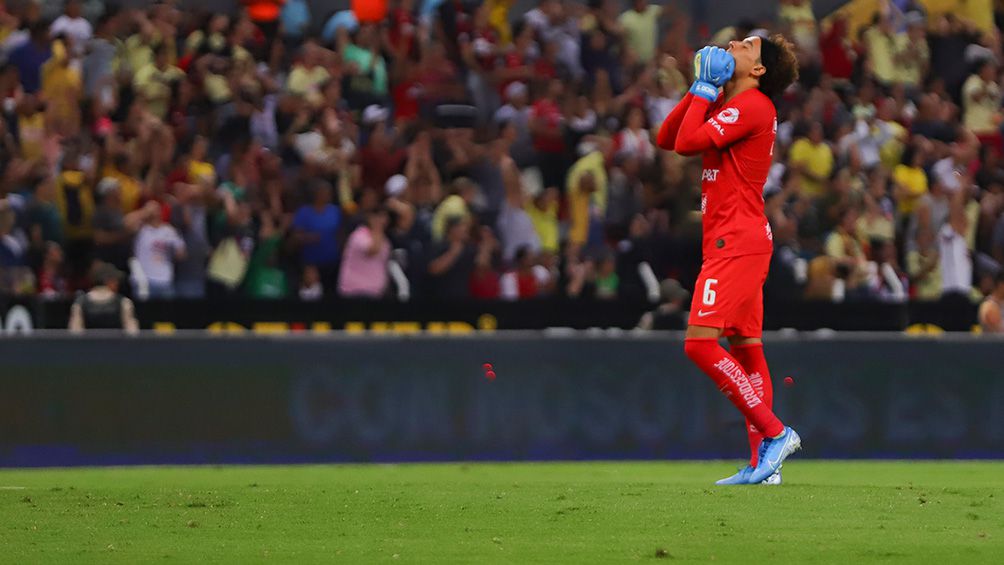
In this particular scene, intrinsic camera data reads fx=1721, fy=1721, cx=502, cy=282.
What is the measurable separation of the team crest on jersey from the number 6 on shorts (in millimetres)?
890

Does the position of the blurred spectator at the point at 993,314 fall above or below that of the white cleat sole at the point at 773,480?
below

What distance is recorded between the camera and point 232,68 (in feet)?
63.8

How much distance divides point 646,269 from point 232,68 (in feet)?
17.2

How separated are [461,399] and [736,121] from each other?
21.1 ft

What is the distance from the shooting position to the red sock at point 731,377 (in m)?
9.56

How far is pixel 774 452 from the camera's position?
9.77 meters

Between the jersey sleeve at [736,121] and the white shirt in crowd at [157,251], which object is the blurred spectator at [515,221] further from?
the jersey sleeve at [736,121]

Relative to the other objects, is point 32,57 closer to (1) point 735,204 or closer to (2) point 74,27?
(2) point 74,27

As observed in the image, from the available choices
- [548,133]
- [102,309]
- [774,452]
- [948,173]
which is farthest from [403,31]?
[774,452]

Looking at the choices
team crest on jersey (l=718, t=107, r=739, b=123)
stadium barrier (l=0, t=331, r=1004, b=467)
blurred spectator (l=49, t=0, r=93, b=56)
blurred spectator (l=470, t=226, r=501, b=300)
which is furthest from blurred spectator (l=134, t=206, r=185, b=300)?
team crest on jersey (l=718, t=107, r=739, b=123)

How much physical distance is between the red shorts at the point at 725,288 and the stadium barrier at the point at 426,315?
617 cm

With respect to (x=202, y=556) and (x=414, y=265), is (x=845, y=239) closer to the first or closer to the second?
(x=414, y=265)

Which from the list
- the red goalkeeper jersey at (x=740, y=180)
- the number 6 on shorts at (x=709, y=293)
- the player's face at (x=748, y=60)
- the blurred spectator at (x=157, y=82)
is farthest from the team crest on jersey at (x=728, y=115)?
the blurred spectator at (x=157, y=82)

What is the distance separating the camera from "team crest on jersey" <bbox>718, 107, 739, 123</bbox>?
9516 millimetres
